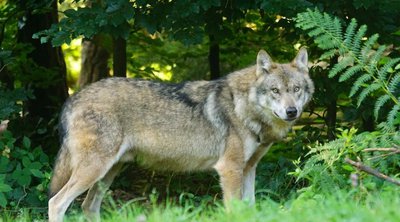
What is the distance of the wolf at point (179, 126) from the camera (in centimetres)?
762

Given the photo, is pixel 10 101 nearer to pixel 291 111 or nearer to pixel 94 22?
pixel 94 22

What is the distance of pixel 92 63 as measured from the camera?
15188 mm

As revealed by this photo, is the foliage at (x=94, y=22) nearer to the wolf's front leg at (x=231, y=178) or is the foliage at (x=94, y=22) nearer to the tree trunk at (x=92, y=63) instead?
the wolf's front leg at (x=231, y=178)

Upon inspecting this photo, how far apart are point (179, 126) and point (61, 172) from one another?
1.38 m

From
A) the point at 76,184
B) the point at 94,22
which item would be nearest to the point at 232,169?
the point at 76,184

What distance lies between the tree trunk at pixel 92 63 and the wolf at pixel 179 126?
7.16m

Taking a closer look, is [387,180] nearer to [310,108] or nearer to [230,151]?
[230,151]

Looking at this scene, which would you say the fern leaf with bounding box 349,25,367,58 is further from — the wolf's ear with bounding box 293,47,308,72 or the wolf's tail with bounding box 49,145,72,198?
the wolf's tail with bounding box 49,145,72,198

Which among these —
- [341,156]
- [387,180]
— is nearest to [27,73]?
[341,156]

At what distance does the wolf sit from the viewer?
300 inches

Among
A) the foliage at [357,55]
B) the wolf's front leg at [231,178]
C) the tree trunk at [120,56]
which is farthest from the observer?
the tree trunk at [120,56]

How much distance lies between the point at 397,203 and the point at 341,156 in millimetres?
2052

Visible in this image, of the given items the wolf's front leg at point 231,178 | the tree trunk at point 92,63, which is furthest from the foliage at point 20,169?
the tree trunk at point 92,63

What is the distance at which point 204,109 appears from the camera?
8023 millimetres
